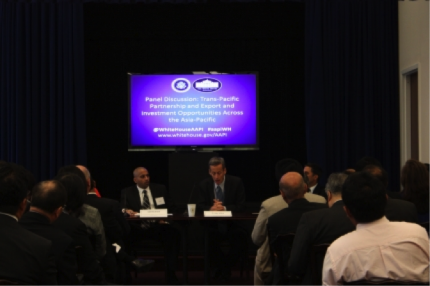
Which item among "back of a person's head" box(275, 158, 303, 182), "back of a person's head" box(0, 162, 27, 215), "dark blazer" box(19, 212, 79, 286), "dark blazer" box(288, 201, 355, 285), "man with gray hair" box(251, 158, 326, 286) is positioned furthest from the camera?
"back of a person's head" box(275, 158, 303, 182)

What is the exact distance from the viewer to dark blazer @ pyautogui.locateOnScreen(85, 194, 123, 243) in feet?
15.3

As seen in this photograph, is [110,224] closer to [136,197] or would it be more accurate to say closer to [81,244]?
[81,244]

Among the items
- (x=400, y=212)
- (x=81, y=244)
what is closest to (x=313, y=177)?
(x=400, y=212)

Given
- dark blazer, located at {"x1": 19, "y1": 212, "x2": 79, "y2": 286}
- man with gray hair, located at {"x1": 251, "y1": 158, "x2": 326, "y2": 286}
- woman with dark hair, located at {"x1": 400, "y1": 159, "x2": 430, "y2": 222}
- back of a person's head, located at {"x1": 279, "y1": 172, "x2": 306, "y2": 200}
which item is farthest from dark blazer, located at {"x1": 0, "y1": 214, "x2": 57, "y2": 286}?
woman with dark hair, located at {"x1": 400, "y1": 159, "x2": 430, "y2": 222}

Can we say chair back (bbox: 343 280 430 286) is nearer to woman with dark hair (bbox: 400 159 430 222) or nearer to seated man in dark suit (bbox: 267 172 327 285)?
seated man in dark suit (bbox: 267 172 327 285)

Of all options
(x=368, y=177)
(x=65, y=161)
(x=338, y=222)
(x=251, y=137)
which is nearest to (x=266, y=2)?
(x=251, y=137)

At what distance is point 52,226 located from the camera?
9.73 feet

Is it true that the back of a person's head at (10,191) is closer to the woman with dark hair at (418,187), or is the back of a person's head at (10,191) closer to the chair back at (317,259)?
the chair back at (317,259)

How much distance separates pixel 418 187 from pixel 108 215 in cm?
241

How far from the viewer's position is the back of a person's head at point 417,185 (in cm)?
484

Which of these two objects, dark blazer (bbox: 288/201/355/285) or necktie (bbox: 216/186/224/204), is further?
necktie (bbox: 216/186/224/204)

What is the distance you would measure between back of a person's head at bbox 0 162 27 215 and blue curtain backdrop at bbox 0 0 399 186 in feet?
19.2

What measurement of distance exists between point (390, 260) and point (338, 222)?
3.06 feet

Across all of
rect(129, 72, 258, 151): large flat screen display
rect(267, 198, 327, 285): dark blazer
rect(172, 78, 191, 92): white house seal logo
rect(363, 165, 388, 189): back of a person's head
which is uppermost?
rect(172, 78, 191, 92): white house seal logo
